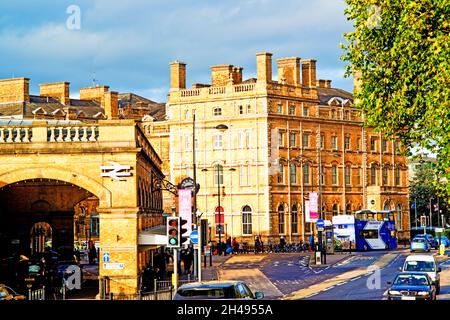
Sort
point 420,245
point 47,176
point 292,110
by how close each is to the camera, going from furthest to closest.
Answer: point 292,110 < point 420,245 < point 47,176

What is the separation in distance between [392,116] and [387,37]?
297cm

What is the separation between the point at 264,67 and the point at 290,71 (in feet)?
20.9

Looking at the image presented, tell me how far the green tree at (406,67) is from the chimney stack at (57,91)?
8132 cm

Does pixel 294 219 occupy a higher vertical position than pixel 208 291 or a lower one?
higher

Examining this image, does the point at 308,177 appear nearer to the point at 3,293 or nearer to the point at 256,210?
the point at 256,210

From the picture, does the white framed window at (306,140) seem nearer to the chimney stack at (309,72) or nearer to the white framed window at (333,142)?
the white framed window at (333,142)

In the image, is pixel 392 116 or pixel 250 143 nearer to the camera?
pixel 392 116

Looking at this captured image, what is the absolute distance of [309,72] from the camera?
10856 cm

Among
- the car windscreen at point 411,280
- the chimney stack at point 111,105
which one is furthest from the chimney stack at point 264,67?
the car windscreen at point 411,280

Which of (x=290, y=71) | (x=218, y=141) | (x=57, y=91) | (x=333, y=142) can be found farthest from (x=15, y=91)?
(x=333, y=142)

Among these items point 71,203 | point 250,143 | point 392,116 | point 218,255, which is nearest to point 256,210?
point 250,143

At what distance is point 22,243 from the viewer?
50219mm

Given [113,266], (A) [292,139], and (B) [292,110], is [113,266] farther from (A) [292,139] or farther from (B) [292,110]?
(A) [292,139]

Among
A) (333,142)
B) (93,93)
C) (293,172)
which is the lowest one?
(293,172)
